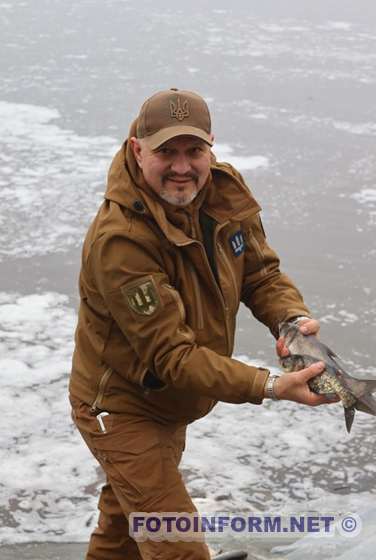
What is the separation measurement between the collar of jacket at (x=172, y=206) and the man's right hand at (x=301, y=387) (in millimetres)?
545

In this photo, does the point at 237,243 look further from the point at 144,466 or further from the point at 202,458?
the point at 202,458

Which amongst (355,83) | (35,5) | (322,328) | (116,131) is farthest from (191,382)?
(35,5)

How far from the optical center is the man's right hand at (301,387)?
3.11 metres

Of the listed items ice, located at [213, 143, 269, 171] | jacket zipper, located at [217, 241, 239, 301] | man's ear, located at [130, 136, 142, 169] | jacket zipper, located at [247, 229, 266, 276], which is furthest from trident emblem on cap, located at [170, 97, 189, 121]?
ice, located at [213, 143, 269, 171]

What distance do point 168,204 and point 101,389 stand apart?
0.68m

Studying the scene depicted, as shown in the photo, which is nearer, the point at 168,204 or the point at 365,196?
the point at 168,204

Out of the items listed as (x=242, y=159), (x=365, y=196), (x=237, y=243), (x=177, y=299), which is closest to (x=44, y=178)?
(x=242, y=159)

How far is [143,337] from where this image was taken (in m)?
3.15

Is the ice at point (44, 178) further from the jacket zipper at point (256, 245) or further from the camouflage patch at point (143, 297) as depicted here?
the camouflage patch at point (143, 297)

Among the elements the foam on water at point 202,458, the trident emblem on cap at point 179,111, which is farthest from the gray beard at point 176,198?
the foam on water at point 202,458

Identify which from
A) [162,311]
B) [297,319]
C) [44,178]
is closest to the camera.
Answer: [162,311]

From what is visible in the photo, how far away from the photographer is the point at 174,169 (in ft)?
10.5

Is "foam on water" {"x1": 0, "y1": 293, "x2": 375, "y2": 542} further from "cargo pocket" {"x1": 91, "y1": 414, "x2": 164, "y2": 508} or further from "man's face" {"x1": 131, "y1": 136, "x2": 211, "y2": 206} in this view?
"man's face" {"x1": 131, "y1": 136, "x2": 211, "y2": 206}

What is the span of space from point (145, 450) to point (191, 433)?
1999mm
